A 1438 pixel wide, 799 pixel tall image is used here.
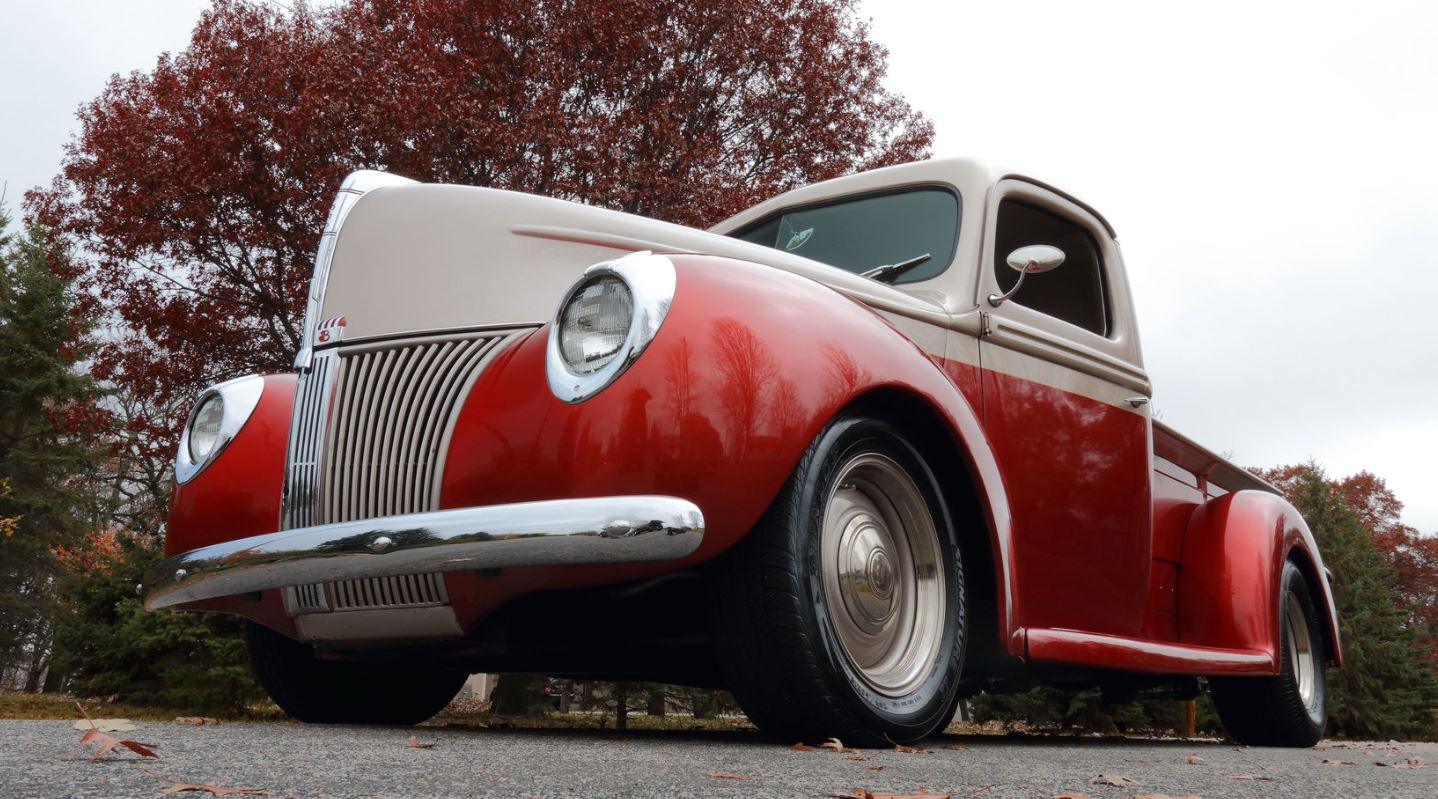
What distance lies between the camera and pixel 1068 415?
4.11m

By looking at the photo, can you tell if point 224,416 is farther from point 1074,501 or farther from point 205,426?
point 1074,501

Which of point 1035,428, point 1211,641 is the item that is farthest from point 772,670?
point 1211,641

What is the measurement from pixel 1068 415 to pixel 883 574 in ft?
4.87

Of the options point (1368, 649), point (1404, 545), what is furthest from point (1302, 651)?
point (1404, 545)

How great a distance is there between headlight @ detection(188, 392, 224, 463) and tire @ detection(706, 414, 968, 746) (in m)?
1.75

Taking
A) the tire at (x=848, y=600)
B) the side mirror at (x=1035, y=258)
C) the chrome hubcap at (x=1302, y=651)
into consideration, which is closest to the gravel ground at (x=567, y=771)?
the tire at (x=848, y=600)

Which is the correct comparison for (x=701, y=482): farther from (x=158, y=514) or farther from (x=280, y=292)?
(x=158, y=514)

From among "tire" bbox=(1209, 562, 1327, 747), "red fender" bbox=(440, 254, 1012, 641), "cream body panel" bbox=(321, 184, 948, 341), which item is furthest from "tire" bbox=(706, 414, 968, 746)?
"tire" bbox=(1209, 562, 1327, 747)

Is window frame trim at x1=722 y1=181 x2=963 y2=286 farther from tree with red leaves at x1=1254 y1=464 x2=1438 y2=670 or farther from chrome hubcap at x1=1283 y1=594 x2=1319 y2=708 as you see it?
tree with red leaves at x1=1254 y1=464 x2=1438 y2=670

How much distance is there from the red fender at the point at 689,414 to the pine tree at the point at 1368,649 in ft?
51.7

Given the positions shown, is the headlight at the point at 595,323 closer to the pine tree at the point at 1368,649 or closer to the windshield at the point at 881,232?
the windshield at the point at 881,232

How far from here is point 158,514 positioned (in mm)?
16109

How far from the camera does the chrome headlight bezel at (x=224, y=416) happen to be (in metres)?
3.41

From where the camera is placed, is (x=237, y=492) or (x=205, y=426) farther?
(x=205, y=426)
